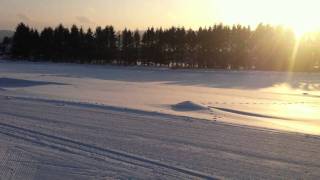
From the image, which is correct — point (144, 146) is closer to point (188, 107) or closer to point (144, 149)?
point (144, 149)

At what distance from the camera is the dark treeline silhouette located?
279ft

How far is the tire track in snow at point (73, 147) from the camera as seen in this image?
838 centimetres

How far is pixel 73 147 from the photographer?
9797 millimetres

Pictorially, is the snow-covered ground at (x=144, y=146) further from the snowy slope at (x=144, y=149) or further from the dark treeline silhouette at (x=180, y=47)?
the dark treeline silhouette at (x=180, y=47)

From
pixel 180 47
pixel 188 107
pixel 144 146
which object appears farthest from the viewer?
pixel 180 47

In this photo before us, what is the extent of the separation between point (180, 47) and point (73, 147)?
266 ft

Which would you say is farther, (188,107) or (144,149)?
(188,107)

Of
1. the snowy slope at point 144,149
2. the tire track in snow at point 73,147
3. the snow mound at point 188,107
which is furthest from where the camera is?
the snow mound at point 188,107

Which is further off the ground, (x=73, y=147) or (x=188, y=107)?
(x=73, y=147)

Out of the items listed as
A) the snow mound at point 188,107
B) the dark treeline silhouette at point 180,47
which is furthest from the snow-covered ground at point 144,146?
the dark treeline silhouette at point 180,47

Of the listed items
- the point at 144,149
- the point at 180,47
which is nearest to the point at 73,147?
the point at 144,149

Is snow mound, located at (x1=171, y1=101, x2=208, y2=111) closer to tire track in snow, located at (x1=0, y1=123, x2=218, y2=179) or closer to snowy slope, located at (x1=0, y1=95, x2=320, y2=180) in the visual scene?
snowy slope, located at (x1=0, y1=95, x2=320, y2=180)

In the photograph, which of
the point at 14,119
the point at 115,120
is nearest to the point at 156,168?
the point at 115,120

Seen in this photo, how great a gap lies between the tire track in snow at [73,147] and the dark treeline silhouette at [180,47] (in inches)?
2890
